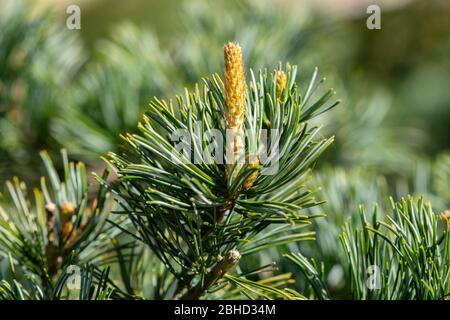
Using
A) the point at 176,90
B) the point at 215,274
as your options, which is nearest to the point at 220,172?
the point at 215,274

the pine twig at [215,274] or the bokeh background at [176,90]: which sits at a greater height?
the bokeh background at [176,90]

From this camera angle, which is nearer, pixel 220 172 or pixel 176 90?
pixel 220 172

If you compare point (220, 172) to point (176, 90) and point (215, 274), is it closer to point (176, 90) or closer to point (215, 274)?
point (215, 274)

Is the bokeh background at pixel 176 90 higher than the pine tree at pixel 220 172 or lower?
higher

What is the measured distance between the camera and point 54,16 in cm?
50

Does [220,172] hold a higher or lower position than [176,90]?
lower

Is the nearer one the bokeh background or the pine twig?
the pine twig

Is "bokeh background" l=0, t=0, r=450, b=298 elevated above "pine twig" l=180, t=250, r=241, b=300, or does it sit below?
above

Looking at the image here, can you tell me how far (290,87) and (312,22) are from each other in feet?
1.22

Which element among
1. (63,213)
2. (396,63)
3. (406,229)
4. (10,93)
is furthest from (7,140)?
(396,63)

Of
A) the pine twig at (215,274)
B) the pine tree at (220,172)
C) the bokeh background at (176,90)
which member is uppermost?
the bokeh background at (176,90)

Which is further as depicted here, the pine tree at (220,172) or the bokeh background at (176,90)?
the bokeh background at (176,90)

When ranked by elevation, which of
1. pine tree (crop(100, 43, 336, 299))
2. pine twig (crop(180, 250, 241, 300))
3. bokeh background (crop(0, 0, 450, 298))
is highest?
bokeh background (crop(0, 0, 450, 298))
